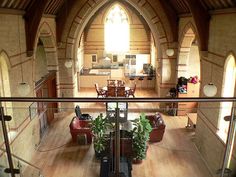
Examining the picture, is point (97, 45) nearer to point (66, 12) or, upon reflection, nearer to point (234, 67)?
point (66, 12)

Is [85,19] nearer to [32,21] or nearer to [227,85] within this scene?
[32,21]

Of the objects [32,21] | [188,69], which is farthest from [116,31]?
[32,21]

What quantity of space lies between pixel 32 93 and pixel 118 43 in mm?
10230

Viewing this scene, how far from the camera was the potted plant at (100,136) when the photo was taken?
26.9 ft

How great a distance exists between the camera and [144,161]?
8469mm

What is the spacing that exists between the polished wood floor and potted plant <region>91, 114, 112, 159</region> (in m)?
0.40

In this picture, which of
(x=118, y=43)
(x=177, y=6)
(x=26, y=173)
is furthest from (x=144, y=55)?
(x=26, y=173)

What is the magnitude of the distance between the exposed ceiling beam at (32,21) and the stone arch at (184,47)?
5.55 metres

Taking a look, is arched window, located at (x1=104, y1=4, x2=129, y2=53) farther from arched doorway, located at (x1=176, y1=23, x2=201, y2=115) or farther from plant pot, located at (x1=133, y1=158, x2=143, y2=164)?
plant pot, located at (x1=133, y1=158, x2=143, y2=164)

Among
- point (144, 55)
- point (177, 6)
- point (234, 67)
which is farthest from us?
point (144, 55)

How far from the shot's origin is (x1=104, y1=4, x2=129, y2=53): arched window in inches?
704

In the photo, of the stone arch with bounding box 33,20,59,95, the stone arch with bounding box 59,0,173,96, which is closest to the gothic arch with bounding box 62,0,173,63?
the stone arch with bounding box 59,0,173,96

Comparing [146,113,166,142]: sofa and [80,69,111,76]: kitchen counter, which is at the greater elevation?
[80,69,111,76]: kitchen counter

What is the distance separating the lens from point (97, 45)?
18.4 m
